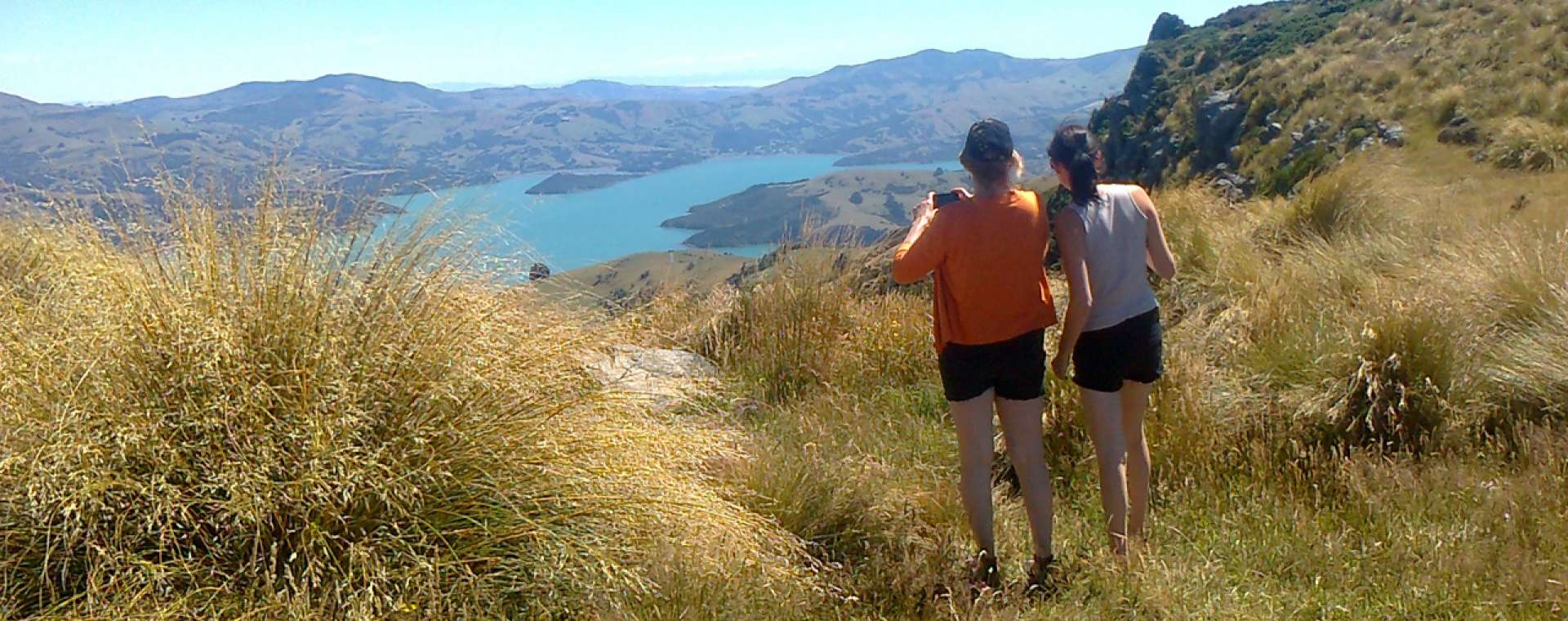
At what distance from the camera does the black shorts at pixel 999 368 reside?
346cm

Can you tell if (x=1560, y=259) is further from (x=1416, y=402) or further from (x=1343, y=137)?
(x=1343, y=137)

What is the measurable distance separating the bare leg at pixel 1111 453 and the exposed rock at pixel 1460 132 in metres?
15.7

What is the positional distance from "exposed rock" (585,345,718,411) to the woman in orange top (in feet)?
4.55

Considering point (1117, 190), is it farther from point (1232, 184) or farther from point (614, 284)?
point (1232, 184)

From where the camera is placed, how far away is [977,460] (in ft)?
11.7

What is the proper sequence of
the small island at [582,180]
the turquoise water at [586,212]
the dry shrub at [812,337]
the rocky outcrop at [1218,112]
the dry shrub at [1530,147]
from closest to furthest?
the turquoise water at [586,212], the dry shrub at [812,337], the dry shrub at [1530,147], the rocky outcrop at [1218,112], the small island at [582,180]

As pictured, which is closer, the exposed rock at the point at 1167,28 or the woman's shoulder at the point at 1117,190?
the woman's shoulder at the point at 1117,190

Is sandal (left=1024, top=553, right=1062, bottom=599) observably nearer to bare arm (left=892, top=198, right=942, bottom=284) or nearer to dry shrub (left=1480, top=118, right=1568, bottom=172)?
bare arm (left=892, top=198, right=942, bottom=284)

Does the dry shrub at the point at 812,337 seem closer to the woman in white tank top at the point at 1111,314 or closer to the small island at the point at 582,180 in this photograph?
the woman in white tank top at the point at 1111,314

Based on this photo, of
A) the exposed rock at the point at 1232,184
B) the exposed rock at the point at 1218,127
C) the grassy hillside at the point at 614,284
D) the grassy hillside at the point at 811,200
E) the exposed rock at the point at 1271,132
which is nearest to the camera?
the grassy hillside at the point at 614,284

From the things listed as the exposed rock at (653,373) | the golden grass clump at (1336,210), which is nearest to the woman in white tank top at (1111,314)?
the exposed rock at (653,373)

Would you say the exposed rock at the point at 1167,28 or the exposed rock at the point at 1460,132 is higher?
the exposed rock at the point at 1167,28

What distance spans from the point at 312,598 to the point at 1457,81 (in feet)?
78.3

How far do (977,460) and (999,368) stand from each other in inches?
14.3
